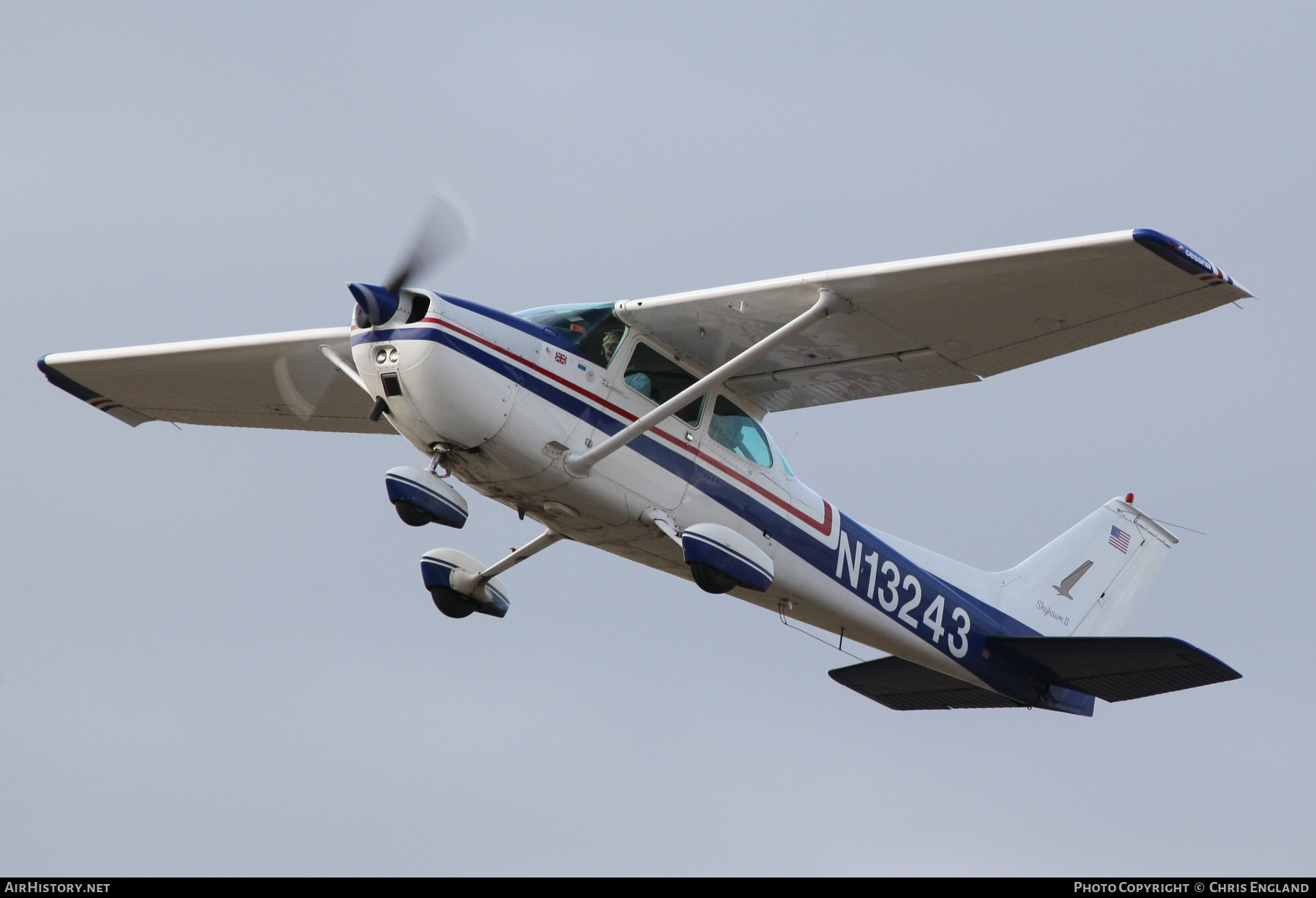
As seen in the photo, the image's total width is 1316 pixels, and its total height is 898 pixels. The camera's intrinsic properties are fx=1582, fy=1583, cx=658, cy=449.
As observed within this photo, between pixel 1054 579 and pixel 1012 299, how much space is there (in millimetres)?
5339

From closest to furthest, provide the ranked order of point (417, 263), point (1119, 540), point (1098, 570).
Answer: point (417, 263) → point (1098, 570) → point (1119, 540)

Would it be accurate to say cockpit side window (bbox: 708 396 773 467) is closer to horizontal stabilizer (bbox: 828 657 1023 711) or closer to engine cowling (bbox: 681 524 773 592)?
engine cowling (bbox: 681 524 773 592)

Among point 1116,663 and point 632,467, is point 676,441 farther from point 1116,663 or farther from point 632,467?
point 1116,663

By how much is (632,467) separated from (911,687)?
4.66 meters

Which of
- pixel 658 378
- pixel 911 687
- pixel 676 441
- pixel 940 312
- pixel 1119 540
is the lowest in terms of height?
pixel 911 687

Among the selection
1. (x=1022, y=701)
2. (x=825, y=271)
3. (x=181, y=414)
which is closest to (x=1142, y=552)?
(x=1022, y=701)

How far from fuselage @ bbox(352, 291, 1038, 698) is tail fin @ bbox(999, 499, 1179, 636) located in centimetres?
146

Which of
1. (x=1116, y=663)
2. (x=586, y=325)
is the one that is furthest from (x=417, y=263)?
(x=1116, y=663)

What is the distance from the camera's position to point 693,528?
1202 cm

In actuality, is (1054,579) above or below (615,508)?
above

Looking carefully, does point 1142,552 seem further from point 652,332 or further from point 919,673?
point 652,332

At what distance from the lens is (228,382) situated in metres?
14.8

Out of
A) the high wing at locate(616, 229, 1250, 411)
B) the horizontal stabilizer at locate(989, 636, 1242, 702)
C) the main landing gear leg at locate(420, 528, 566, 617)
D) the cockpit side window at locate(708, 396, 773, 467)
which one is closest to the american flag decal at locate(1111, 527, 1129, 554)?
the horizontal stabilizer at locate(989, 636, 1242, 702)

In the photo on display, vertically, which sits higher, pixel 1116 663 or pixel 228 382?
pixel 228 382
